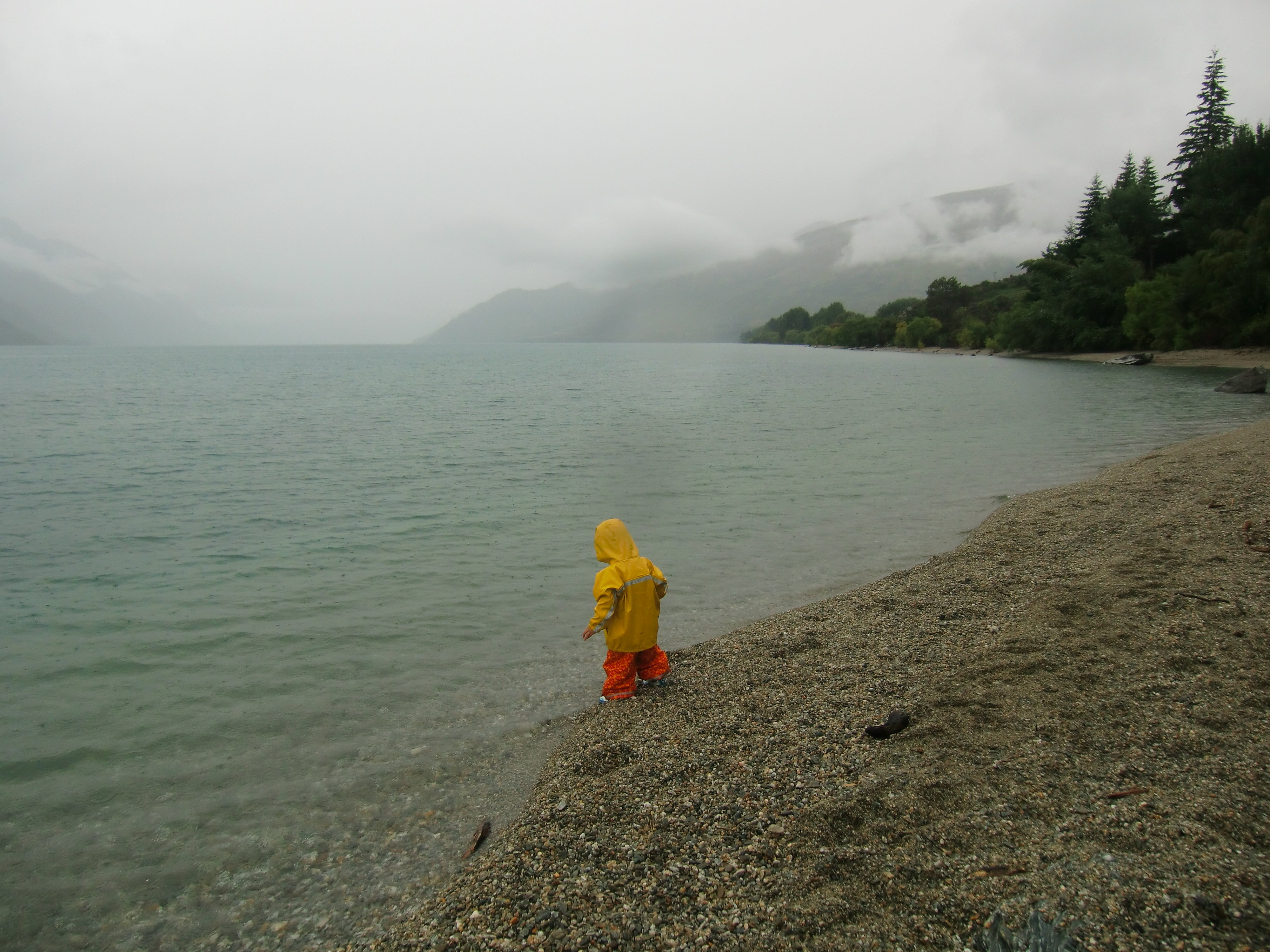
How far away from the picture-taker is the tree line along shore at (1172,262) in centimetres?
6969

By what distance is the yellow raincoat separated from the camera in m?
7.88

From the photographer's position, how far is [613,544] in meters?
8.02

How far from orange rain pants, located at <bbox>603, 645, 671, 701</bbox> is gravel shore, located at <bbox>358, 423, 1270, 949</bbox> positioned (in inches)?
8.9

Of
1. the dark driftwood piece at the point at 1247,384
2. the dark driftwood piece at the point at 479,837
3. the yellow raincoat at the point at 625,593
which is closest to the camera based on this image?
the dark driftwood piece at the point at 479,837

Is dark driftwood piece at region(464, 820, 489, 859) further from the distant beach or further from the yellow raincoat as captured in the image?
the distant beach

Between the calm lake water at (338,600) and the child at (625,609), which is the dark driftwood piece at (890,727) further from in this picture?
the calm lake water at (338,600)

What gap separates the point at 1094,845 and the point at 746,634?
5.75 metres

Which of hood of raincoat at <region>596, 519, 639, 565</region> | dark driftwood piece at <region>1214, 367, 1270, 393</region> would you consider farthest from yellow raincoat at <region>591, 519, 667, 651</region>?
dark driftwood piece at <region>1214, 367, 1270, 393</region>

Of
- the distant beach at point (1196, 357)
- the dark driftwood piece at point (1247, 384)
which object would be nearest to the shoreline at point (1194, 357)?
the distant beach at point (1196, 357)

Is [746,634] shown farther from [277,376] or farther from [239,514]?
[277,376]

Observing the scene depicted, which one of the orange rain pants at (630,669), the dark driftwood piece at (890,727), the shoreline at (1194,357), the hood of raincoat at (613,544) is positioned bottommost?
the orange rain pants at (630,669)

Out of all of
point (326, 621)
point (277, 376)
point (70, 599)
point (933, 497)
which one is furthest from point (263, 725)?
point (277, 376)

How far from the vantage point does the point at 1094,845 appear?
4395 mm

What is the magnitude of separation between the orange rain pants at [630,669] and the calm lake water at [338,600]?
28.6 inches
